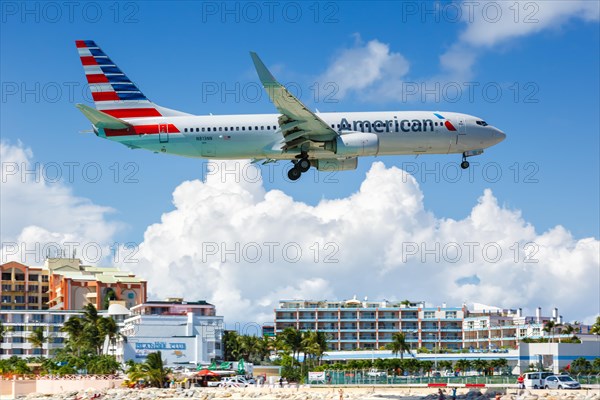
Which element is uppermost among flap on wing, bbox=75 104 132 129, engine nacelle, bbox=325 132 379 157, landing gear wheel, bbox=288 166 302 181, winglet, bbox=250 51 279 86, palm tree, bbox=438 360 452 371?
winglet, bbox=250 51 279 86

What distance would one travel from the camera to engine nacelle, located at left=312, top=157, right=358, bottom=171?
6247 centimetres

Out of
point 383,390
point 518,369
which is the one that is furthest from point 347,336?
point 383,390

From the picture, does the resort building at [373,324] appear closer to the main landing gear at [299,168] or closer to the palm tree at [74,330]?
the palm tree at [74,330]

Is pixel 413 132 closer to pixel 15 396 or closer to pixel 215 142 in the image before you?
pixel 215 142

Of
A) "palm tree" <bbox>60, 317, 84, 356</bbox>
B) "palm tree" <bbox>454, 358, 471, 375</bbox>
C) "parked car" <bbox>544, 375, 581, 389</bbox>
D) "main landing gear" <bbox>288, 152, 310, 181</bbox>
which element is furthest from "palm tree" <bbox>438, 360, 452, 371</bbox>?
"main landing gear" <bbox>288, 152, 310, 181</bbox>

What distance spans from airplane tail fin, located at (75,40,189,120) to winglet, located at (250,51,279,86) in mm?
8083

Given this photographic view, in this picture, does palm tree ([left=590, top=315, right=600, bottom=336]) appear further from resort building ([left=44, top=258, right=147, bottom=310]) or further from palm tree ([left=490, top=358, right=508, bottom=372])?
resort building ([left=44, top=258, right=147, bottom=310])

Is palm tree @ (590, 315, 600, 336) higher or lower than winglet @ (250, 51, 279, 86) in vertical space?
lower

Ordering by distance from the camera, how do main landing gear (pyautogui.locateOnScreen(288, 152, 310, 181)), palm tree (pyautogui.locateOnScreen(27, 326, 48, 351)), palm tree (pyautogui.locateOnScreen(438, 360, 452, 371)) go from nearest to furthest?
main landing gear (pyautogui.locateOnScreen(288, 152, 310, 181)) < palm tree (pyautogui.locateOnScreen(438, 360, 452, 371)) < palm tree (pyautogui.locateOnScreen(27, 326, 48, 351))

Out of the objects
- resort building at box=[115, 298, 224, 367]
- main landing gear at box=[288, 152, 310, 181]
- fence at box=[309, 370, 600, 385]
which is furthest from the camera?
resort building at box=[115, 298, 224, 367]

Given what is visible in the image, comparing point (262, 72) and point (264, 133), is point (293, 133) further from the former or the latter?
point (262, 72)

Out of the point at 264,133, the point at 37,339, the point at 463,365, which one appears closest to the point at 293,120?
the point at 264,133

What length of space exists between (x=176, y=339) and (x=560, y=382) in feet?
242

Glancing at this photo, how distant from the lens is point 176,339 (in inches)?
5438
